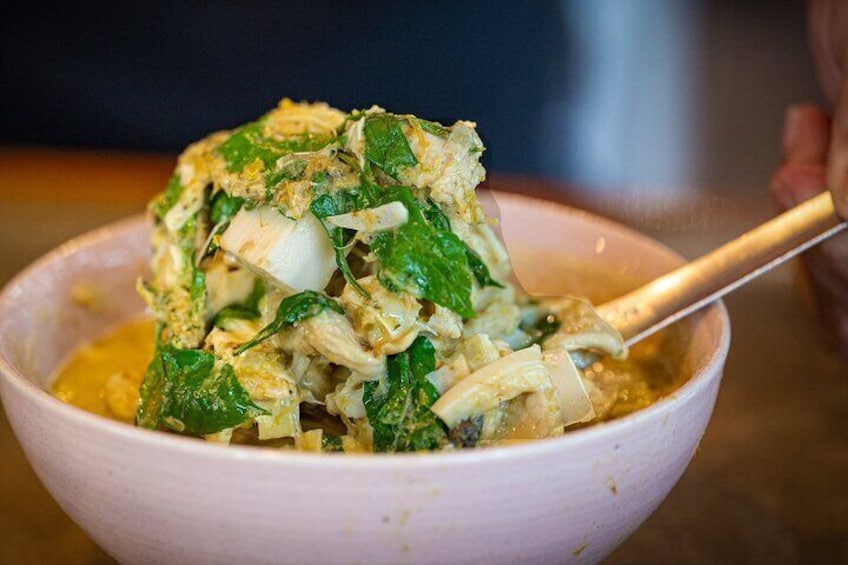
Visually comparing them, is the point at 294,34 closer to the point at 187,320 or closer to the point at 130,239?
the point at 130,239

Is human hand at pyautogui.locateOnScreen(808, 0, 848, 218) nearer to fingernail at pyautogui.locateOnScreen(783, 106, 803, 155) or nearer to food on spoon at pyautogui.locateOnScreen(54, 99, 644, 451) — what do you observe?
fingernail at pyautogui.locateOnScreen(783, 106, 803, 155)

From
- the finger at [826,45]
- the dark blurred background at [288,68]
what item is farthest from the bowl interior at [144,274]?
the dark blurred background at [288,68]

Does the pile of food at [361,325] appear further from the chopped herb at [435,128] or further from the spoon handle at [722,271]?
the spoon handle at [722,271]

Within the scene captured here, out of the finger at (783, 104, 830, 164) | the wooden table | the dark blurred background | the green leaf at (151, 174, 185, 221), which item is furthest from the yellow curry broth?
the dark blurred background

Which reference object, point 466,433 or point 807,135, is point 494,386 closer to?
point 466,433

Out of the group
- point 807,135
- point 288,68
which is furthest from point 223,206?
point 288,68

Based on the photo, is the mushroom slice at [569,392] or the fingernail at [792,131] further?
the fingernail at [792,131]
